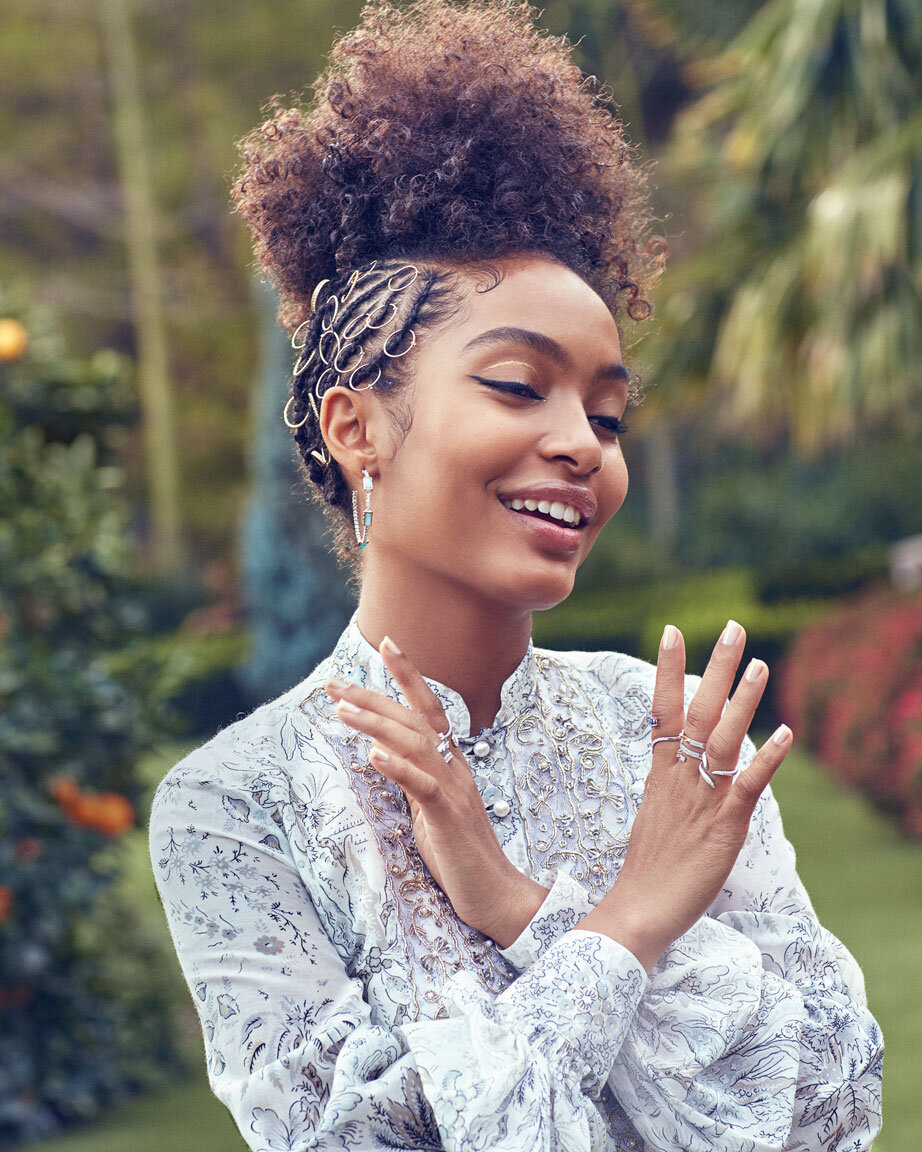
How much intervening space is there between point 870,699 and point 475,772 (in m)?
6.22

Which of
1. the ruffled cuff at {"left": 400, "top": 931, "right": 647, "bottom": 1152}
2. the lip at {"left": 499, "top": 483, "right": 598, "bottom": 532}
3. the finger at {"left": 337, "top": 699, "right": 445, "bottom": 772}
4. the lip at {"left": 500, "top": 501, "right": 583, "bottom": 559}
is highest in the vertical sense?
the lip at {"left": 499, "top": 483, "right": 598, "bottom": 532}

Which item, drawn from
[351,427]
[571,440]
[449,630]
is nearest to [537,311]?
[571,440]

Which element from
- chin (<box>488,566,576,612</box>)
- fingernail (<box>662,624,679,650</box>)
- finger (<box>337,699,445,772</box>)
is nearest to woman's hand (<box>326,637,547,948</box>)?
finger (<box>337,699,445,772</box>)

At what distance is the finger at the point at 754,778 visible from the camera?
1.41 m

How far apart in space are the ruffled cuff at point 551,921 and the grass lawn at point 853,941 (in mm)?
2233

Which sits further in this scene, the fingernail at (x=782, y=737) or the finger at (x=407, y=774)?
the fingernail at (x=782, y=737)

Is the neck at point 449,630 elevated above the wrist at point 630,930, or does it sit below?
above

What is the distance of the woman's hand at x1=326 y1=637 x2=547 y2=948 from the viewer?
1291mm

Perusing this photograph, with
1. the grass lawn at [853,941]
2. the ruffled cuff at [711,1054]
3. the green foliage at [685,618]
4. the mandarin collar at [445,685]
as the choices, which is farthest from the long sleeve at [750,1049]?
the green foliage at [685,618]

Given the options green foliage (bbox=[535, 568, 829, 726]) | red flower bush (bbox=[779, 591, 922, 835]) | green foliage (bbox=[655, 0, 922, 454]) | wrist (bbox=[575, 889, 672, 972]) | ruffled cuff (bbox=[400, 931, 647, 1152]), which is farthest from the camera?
green foliage (bbox=[535, 568, 829, 726])

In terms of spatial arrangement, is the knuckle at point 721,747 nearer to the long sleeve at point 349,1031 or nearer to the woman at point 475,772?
the woman at point 475,772

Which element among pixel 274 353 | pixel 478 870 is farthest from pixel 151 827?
pixel 274 353

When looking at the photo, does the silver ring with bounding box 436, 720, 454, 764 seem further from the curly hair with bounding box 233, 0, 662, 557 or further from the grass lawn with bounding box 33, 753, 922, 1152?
the grass lawn with bounding box 33, 753, 922, 1152

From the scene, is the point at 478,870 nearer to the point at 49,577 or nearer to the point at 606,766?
the point at 606,766
